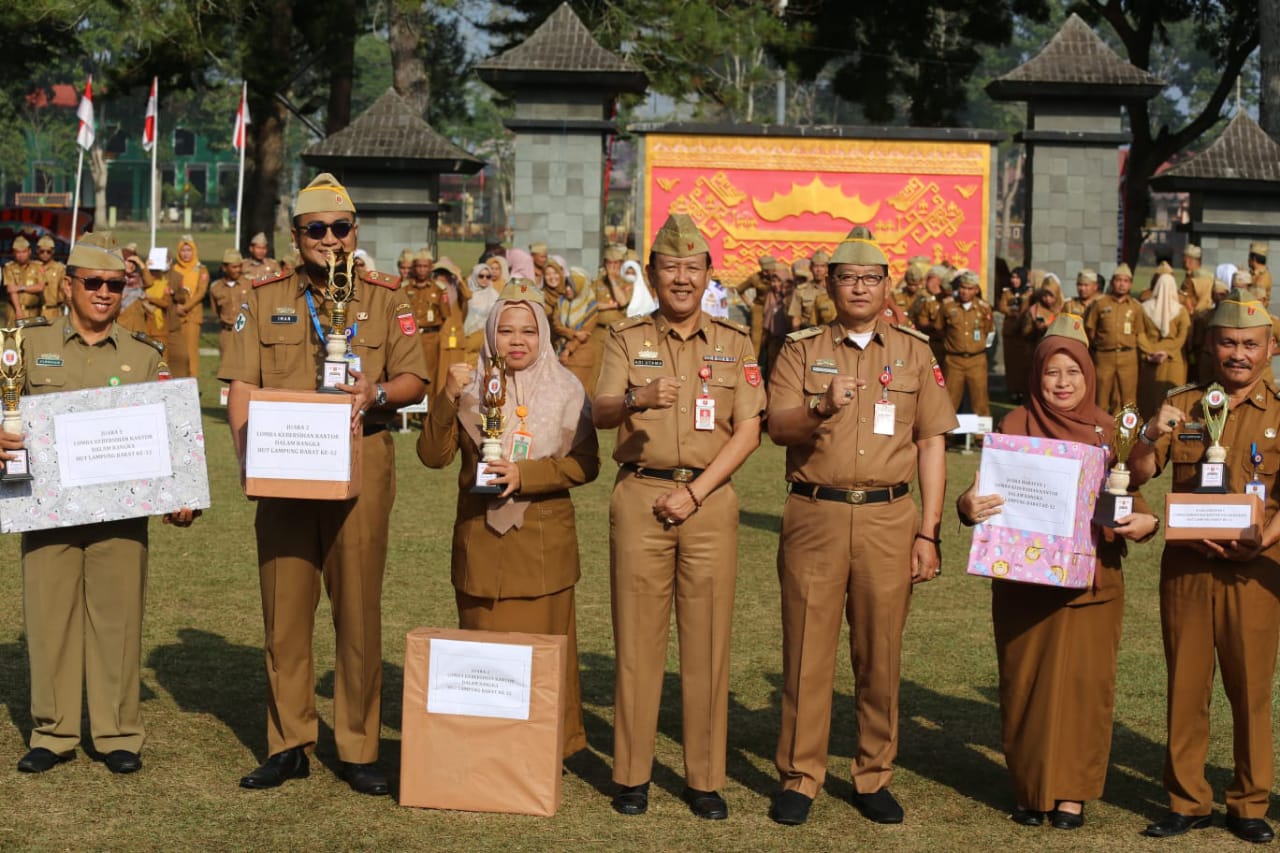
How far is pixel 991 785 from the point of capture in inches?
282

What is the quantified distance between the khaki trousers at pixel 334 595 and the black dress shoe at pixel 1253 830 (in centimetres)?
318

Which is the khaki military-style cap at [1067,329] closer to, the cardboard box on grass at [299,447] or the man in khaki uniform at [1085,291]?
the cardboard box on grass at [299,447]

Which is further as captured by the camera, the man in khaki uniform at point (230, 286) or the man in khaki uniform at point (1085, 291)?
the man in khaki uniform at point (230, 286)

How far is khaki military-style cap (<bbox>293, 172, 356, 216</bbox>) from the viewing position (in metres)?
6.79

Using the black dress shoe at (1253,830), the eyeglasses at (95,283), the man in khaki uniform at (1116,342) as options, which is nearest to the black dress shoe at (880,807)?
the black dress shoe at (1253,830)

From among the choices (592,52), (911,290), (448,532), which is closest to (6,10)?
(592,52)

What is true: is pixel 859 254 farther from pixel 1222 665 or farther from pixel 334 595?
pixel 334 595

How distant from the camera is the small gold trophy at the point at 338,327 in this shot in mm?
6508

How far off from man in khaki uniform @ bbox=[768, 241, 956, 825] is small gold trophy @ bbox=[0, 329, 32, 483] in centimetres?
276

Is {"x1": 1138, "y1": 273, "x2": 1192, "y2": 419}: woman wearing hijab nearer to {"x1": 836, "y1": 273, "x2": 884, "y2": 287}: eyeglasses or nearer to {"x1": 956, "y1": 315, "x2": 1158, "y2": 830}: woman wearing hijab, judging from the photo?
{"x1": 956, "y1": 315, "x2": 1158, "y2": 830}: woman wearing hijab

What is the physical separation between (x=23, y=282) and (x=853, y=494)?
16381mm

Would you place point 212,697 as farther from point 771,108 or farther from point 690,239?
point 771,108

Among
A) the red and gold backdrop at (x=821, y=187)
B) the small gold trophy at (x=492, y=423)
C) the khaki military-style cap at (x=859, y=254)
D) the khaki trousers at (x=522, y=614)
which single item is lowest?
the khaki trousers at (x=522, y=614)

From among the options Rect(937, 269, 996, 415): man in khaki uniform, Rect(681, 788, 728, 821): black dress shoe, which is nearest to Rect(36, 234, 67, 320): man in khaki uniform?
Rect(937, 269, 996, 415): man in khaki uniform
